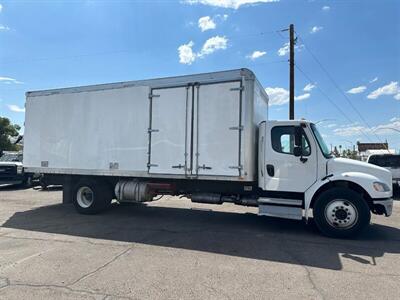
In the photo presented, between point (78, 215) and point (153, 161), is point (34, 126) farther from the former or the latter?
point (153, 161)

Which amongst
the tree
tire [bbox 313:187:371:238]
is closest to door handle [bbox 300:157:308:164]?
tire [bbox 313:187:371:238]

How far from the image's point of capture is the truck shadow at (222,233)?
607cm

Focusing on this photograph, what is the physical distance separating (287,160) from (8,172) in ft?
49.3

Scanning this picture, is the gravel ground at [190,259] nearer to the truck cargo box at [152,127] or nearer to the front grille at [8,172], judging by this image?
the truck cargo box at [152,127]

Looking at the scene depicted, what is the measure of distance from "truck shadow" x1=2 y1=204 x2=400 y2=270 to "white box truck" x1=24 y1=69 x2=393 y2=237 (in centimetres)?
52

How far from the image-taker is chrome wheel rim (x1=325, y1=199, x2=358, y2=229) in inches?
280

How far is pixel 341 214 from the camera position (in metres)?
7.17

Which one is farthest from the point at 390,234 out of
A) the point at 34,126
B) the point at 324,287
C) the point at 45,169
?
the point at 34,126

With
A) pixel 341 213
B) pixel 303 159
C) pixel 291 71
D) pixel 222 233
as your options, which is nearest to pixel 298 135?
pixel 303 159

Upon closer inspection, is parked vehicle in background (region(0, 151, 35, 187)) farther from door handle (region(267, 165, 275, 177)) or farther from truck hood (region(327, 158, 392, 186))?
truck hood (region(327, 158, 392, 186))

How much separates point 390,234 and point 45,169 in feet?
30.8

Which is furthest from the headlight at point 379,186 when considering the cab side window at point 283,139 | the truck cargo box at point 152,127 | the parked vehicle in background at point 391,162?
the parked vehicle in background at point 391,162

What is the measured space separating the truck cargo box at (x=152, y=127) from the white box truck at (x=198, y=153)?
3 centimetres

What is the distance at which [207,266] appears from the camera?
5340 millimetres
